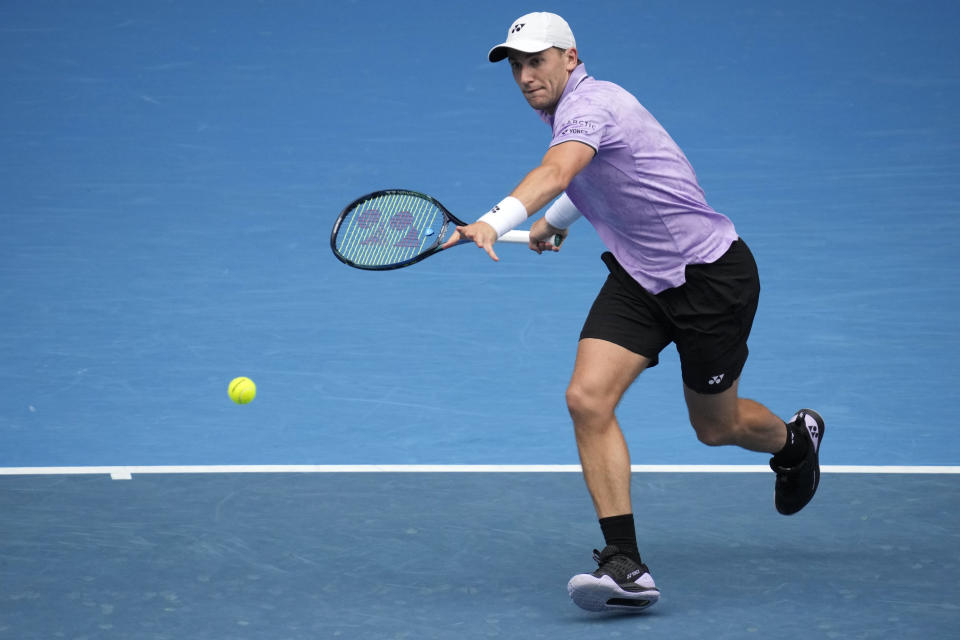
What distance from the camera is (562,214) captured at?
4.36 m

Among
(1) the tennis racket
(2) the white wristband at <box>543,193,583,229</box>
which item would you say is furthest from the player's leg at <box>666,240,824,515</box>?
(1) the tennis racket

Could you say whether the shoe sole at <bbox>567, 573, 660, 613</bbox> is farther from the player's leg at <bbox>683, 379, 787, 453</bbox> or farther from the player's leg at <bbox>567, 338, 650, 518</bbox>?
the player's leg at <bbox>683, 379, 787, 453</bbox>

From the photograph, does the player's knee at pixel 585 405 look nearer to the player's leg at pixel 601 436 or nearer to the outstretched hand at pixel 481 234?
the player's leg at pixel 601 436

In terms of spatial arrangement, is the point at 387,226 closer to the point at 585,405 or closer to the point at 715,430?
the point at 585,405

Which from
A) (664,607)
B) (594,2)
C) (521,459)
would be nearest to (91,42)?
(594,2)

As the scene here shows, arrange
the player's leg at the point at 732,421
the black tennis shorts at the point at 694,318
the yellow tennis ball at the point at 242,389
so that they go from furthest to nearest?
the yellow tennis ball at the point at 242,389, the player's leg at the point at 732,421, the black tennis shorts at the point at 694,318

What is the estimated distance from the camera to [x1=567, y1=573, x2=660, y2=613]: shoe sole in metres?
3.62

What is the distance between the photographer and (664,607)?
3.83 m

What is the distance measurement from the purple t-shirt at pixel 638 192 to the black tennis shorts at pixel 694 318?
0.15 ft

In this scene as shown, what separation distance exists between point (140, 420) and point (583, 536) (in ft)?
7.98

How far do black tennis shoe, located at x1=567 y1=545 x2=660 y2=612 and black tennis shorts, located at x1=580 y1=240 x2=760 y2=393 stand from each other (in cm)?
62

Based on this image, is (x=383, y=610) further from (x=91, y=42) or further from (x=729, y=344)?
(x=91, y=42)

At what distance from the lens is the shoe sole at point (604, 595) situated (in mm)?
3621

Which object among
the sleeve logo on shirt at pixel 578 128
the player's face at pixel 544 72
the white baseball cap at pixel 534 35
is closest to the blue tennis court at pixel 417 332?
the sleeve logo on shirt at pixel 578 128
